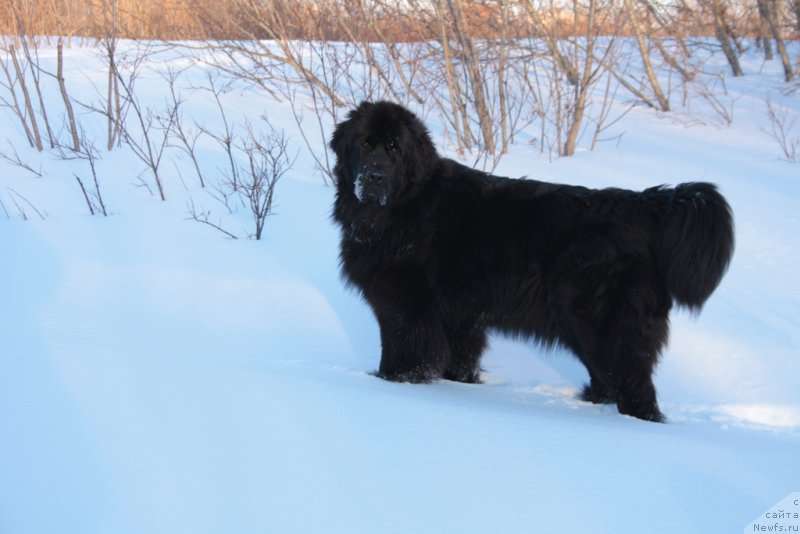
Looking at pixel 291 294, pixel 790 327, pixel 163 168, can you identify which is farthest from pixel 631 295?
pixel 163 168

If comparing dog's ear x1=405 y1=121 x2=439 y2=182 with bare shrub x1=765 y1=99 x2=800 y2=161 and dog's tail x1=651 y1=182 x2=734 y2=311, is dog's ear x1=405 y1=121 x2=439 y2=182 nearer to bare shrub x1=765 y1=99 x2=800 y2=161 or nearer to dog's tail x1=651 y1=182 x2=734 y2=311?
dog's tail x1=651 y1=182 x2=734 y2=311

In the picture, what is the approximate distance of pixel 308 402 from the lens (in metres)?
3.04

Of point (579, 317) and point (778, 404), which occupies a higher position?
point (579, 317)

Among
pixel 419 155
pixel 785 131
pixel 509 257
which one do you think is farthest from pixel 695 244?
pixel 785 131

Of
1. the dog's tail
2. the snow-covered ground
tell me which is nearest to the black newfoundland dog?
the dog's tail

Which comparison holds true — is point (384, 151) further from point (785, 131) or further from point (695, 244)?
point (785, 131)

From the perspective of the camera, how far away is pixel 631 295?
3.59 metres

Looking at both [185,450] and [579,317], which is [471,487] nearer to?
[185,450]

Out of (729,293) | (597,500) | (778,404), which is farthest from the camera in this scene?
(729,293)

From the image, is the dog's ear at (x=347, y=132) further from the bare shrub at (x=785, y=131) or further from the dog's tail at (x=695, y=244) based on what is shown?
the bare shrub at (x=785, y=131)

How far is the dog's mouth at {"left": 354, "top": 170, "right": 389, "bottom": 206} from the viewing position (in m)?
4.00

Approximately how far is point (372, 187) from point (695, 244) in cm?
175

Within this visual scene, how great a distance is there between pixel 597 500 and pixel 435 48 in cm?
844

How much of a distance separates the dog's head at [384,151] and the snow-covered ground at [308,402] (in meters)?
1.10
